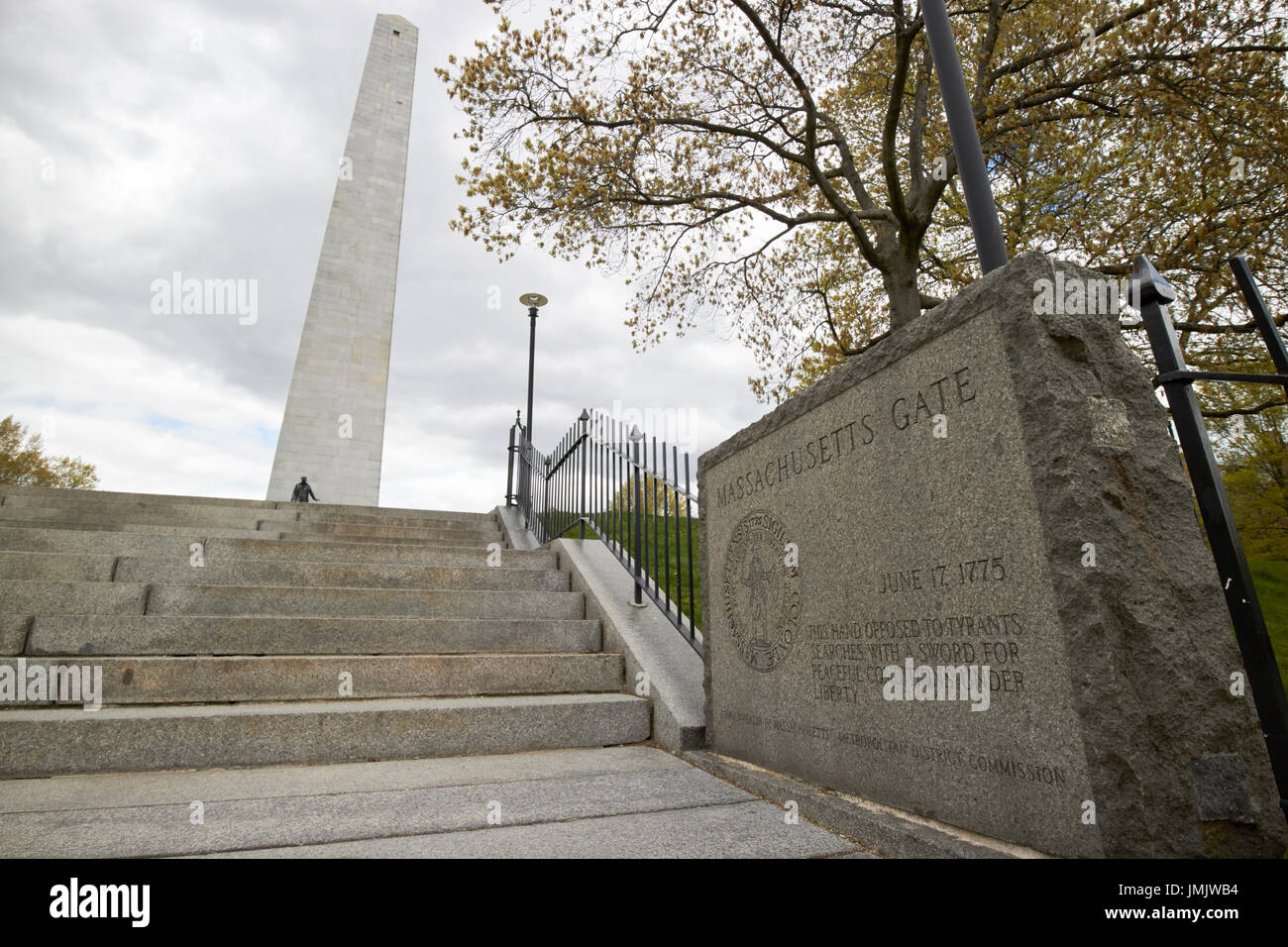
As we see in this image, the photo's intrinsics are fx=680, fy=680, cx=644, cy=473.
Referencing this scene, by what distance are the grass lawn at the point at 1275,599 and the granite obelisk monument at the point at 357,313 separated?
666 inches

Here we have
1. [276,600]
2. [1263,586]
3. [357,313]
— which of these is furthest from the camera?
[357,313]

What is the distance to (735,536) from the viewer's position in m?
3.62

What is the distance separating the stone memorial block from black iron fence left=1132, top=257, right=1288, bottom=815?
241 mm

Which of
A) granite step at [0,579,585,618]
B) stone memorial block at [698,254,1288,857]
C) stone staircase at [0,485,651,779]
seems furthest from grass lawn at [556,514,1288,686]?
stone memorial block at [698,254,1288,857]

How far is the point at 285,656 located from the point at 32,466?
25.7 metres

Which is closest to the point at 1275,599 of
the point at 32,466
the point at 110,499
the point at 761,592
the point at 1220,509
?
the point at 1220,509

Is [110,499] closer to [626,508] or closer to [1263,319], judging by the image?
[626,508]

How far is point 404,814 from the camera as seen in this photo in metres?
2.57

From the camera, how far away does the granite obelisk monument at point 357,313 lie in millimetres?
17047

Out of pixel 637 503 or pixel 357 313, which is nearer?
Answer: pixel 637 503

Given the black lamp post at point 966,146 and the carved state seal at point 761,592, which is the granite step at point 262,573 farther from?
the black lamp post at point 966,146

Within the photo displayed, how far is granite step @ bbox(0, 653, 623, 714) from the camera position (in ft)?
11.8

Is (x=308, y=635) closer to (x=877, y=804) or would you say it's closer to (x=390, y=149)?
(x=877, y=804)

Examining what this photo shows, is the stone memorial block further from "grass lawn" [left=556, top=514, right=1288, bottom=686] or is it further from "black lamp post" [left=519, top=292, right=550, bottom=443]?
"black lamp post" [left=519, top=292, right=550, bottom=443]
